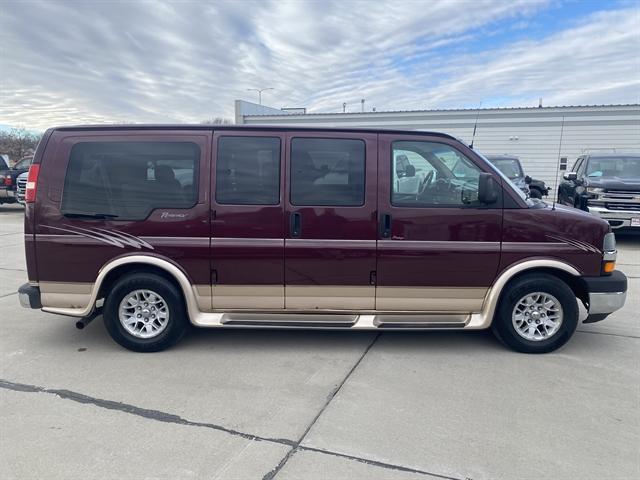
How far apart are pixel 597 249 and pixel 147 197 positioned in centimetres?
424

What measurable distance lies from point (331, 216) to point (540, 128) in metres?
17.6

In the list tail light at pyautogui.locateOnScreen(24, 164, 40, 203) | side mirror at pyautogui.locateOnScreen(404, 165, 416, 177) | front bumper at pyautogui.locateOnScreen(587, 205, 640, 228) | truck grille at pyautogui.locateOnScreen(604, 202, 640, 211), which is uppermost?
side mirror at pyautogui.locateOnScreen(404, 165, 416, 177)

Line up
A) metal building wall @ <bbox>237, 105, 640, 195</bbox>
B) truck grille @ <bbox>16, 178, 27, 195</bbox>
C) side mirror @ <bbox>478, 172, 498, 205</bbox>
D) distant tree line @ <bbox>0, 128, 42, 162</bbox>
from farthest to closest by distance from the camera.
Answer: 1. distant tree line @ <bbox>0, 128, 42, 162</bbox>
2. metal building wall @ <bbox>237, 105, 640, 195</bbox>
3. truck grille @ <bbox>16, 178, 27, 195</bbox>
4. side mirror @ <bbox>478, 172, 498, 205</bbox>

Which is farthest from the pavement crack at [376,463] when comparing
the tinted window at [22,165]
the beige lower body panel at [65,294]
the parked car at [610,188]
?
the tinted window at [22,165]

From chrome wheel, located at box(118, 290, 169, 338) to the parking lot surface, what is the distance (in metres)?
0.24

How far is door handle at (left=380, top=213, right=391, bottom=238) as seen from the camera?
171 inches

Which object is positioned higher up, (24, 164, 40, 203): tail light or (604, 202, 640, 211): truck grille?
(24, 164, 40, 203): tail light

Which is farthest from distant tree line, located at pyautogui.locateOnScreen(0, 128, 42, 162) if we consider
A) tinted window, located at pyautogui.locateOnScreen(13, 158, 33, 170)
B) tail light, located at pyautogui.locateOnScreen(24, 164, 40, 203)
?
tail light, located at pyautogui.locateOnScreen(24, 164, 40, 203)

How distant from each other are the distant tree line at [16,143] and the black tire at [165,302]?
32244 mm

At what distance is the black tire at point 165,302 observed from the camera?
4418 millimetres

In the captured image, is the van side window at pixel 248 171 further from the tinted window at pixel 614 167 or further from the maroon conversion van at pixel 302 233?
the tinted window at pixel 614 167

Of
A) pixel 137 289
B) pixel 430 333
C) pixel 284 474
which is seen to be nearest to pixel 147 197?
pixel 137 289

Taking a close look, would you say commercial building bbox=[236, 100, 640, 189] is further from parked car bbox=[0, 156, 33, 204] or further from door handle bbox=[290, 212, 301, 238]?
door handle bbox=[290, 212, 301, 238]

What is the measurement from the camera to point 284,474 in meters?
2.70
